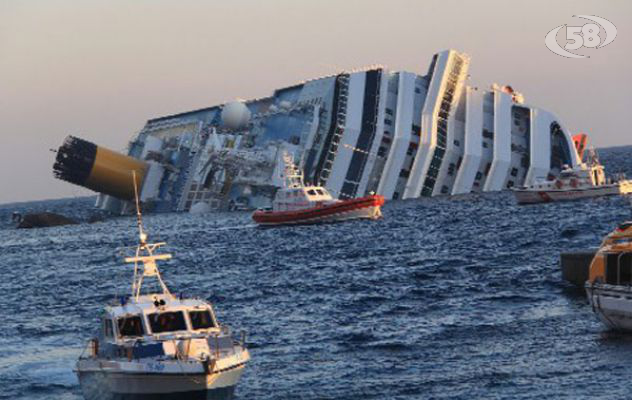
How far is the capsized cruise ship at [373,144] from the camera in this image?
11775 centimetres

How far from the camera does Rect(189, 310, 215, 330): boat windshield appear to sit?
28.8 metres

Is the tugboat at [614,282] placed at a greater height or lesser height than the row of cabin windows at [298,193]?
lesser

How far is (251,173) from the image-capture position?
123m

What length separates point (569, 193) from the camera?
10788 centimetres

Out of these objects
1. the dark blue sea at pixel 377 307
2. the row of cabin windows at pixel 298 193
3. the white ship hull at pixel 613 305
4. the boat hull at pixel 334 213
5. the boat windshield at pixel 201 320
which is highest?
the row of cabin windows at pixel 298 193

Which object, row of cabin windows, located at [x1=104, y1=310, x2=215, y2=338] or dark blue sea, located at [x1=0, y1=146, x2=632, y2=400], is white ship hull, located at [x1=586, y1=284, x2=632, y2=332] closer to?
dark blue sea, located at [x1=0, y1=146, x2=632, y2=400]

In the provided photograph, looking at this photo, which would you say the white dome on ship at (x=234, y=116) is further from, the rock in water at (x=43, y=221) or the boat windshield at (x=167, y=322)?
the boat windshield at (x=167, y=322)

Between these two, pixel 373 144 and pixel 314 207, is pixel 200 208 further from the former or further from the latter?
pixel 314 207

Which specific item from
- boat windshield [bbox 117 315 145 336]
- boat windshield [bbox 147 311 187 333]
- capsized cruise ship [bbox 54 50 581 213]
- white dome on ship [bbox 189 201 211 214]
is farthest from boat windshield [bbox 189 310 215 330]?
white dome on ship [bbox 189 201 211 214]

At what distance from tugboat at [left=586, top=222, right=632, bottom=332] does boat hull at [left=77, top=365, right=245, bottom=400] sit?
12.9 m

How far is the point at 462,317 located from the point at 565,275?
7685 mm

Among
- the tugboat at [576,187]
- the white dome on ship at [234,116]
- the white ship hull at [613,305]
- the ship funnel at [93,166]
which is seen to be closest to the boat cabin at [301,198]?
the tugboat at [576,187]

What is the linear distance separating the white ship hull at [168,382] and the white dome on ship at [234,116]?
349 ft

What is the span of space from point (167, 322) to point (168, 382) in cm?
228
